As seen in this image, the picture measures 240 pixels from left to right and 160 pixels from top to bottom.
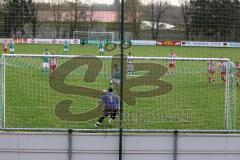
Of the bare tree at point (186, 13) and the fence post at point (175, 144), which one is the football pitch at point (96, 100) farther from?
the fence post at point (175, 144)

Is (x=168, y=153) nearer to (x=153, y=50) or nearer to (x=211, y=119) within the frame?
(x=153, y=50)

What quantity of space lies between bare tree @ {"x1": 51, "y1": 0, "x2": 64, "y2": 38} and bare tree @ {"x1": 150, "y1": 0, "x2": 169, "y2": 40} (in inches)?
59.6

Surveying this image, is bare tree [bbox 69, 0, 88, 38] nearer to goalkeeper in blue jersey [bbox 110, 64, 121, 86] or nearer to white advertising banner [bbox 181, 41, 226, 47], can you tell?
goalkeeper in blue jersey [bbox 110, 64, 121, 86]

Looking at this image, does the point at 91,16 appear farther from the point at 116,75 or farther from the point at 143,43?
the point at 116,75

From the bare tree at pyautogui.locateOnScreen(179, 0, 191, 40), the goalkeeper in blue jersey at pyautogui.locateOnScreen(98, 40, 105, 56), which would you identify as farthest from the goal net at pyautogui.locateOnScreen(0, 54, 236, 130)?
the bare tree at pyautogui.locateOnScreen(179, 0, 191, 40)

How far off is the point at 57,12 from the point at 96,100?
5.41 metres

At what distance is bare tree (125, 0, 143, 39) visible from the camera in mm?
8319

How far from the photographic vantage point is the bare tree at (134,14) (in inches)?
328

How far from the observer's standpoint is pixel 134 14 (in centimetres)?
848

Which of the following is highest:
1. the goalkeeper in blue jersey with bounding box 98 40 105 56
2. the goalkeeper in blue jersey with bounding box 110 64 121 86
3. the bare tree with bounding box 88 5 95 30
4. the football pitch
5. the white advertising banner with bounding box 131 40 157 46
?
the bare tree with bounding box 88 5 95 30

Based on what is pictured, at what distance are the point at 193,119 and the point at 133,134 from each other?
4893mm

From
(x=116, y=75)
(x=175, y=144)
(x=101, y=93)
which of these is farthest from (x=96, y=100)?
(x=175, y=144)

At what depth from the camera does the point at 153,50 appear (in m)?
10.2

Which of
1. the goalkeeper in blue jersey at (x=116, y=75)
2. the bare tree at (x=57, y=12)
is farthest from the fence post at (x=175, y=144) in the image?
the bare tree at (x=57, y=12)
